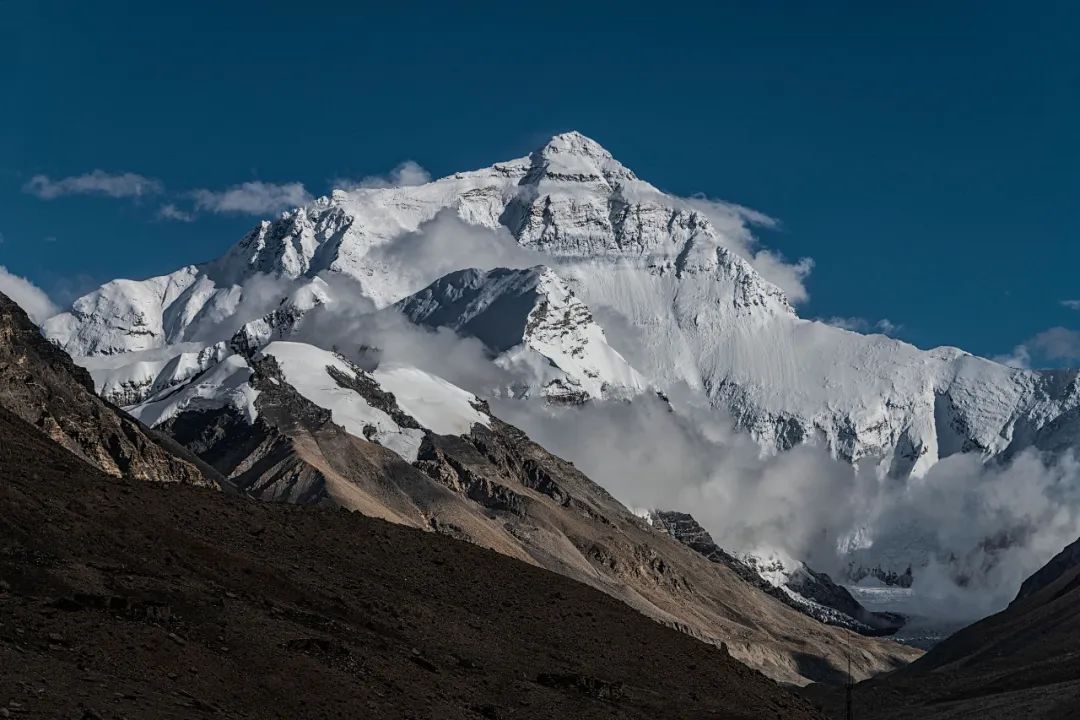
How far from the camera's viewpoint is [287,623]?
2336 inches

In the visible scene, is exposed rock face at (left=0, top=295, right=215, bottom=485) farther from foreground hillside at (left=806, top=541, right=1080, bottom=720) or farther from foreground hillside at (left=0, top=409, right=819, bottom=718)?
foreground hillside at (left=0, top=409, right=819, bottom=718)

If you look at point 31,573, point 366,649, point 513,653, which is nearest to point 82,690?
point 31,573

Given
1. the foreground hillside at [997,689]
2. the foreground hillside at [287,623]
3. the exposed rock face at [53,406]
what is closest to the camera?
the foreground hillside at [287,623]

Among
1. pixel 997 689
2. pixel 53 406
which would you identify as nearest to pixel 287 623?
pixel 997 689

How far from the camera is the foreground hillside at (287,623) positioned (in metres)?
50.3

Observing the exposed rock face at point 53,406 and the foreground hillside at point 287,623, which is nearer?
the foreground hillside at point 287,623

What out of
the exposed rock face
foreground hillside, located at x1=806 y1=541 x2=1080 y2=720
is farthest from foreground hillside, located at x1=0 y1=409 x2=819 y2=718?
the exposed rock face

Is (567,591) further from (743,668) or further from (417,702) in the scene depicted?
(417,702)

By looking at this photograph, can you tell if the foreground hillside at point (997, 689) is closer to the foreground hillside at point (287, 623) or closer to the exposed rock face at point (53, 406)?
the foreground hillside at point (287, 623)

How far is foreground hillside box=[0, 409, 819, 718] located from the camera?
50.3 m

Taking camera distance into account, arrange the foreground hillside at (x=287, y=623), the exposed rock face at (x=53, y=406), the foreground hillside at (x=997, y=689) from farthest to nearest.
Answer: the exposed rock face at (x=53, y=406) → the foreground hillside at (x=997, y=689) → the foreground hillside at (x=287, y=623)

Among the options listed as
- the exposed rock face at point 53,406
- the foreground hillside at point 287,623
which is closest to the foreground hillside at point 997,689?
the foreground hillside at point 287,623

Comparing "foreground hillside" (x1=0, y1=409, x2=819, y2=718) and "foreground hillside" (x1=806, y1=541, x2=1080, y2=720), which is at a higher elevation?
"foreground hillside" (x1=806, y1=541, x2=1080, y2=720)

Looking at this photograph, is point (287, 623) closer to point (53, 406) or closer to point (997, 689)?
point (997, 689)
